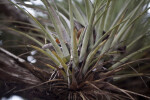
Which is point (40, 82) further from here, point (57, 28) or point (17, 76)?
point (57, 28)

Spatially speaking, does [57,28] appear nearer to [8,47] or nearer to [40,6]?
[8,47]

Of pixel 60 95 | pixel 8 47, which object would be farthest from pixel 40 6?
pixel 60 95

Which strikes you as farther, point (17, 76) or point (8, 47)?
point (8, 47)

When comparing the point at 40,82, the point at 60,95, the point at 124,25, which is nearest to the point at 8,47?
the point at 40,82

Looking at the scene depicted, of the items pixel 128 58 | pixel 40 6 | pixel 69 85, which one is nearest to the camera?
pixel 69 85

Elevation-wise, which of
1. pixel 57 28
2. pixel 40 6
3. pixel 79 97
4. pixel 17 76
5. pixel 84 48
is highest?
pixel 40 6

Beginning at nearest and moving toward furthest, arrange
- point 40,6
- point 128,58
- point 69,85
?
point 69,85 → point 128,58 → point 40,6

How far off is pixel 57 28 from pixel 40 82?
0.31 meters

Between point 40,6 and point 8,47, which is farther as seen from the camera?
point 40,6

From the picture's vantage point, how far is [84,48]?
96cm

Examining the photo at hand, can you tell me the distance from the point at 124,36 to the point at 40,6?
681mm

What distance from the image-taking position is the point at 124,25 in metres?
1.10

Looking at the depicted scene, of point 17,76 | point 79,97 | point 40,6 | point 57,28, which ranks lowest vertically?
point 79,97

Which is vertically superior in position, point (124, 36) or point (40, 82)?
point (124, 36)
